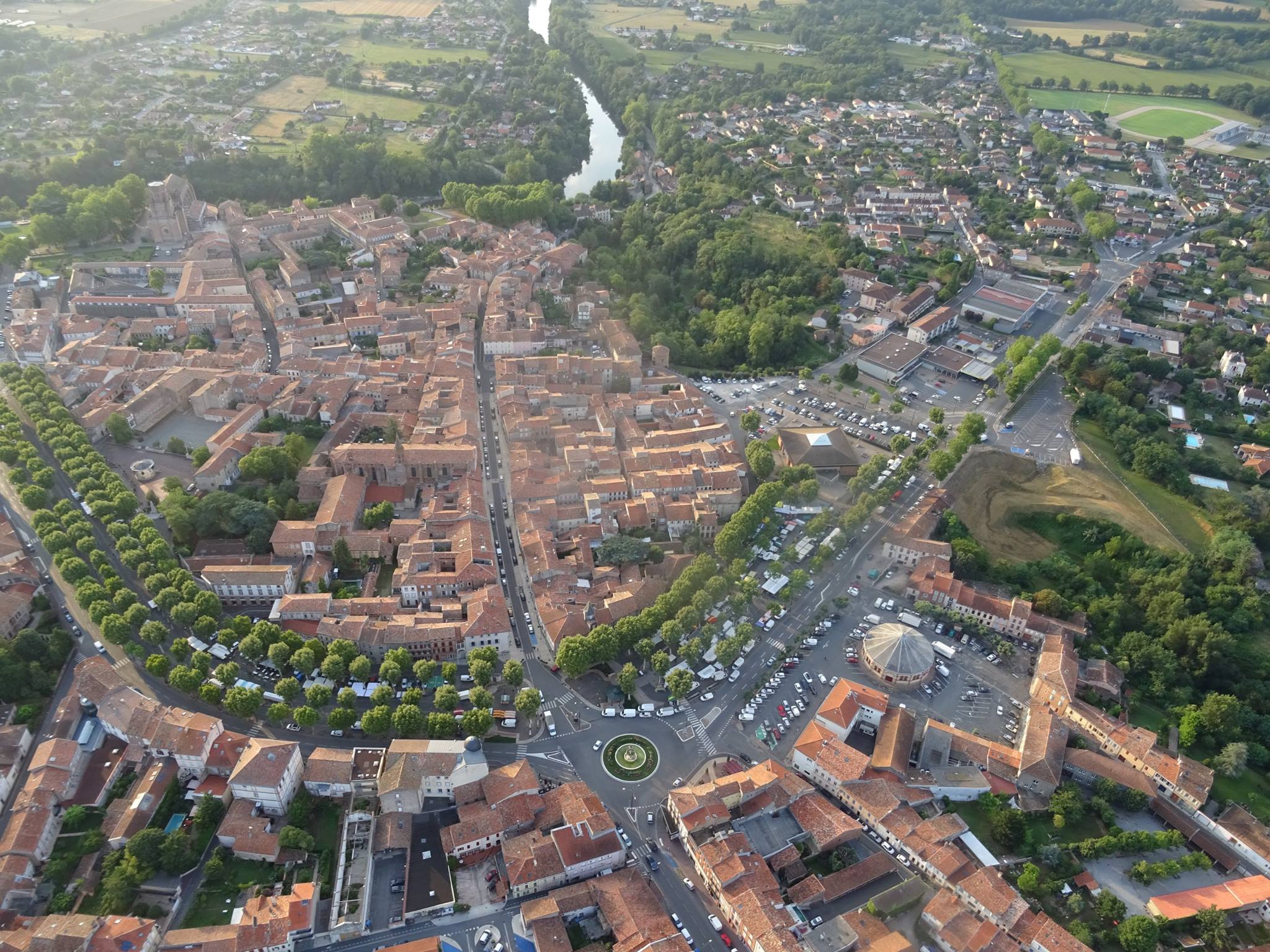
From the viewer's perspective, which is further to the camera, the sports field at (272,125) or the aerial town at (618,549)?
the sports field at (272,125)

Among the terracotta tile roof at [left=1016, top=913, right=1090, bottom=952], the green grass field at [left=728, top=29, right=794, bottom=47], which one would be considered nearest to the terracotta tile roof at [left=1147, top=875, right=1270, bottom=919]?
the terracotta tile roof at [left=1016, top=913, right=1090, bottom=952]

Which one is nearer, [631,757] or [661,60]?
[631,757]

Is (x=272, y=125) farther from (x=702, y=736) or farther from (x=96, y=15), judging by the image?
(x=702, y=736)

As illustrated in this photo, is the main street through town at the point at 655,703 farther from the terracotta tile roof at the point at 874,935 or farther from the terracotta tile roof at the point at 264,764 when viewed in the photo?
the terracotta tile roof at the point at 874,935

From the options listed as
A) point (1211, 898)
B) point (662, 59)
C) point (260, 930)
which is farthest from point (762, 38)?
point (260, 930)

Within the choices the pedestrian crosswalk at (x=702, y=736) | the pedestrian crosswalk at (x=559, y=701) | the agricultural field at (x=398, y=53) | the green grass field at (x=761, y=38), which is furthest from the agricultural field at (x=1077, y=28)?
the pedestrian crosswalk at (x=559, y=701)

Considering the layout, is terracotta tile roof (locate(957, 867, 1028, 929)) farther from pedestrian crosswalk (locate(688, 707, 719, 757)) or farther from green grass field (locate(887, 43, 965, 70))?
green grass field (locate(887, 43, 965, 70))
